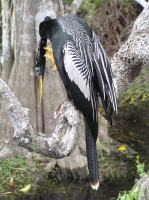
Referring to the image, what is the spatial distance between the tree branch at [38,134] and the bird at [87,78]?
13.7 inches

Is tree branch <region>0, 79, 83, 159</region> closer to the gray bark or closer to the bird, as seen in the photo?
the bird

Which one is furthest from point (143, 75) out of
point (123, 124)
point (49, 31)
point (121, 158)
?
point (49, 31)

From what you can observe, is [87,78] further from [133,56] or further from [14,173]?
→ [14,173]

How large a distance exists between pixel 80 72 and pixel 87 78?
0.24ft

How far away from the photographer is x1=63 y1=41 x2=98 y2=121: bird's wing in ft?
10.2

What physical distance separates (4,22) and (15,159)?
5.95 feet

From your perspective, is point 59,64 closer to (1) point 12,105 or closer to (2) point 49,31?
(2) point 49,31

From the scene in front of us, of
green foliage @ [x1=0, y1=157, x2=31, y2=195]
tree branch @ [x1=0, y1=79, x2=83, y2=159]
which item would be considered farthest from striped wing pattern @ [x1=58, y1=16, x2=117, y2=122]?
green foliage @ [x1=0, y1=157, x2=31, y2=195]

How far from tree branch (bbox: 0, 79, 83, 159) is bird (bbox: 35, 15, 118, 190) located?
1.14 feet

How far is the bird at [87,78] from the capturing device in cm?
305

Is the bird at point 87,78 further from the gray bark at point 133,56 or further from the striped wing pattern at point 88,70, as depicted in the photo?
the gray bark at point 133,56

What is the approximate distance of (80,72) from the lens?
309cm

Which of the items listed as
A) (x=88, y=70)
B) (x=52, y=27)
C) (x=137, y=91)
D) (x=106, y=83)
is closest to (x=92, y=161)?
(x=106, y=83)

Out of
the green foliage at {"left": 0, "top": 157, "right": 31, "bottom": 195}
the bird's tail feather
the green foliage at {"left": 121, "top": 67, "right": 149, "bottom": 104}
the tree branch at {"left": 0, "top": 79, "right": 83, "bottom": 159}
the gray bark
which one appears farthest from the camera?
the green foliage at {"left": 121, "top": 67, "right": 149, "bottom": 104}
